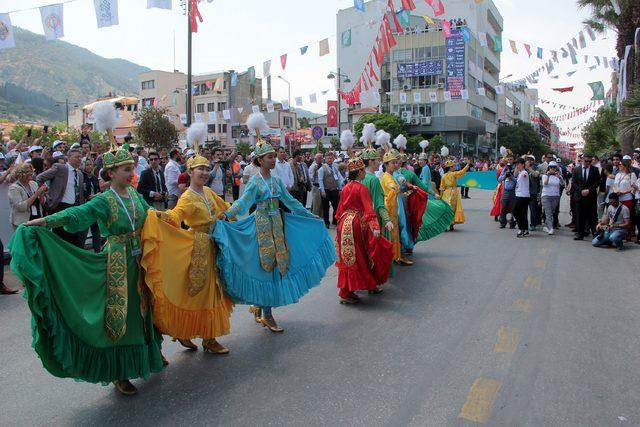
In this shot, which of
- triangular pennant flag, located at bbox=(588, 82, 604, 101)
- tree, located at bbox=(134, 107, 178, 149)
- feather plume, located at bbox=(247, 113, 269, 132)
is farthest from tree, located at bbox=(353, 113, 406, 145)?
feather plume, located at bbox=(247, 113, 269, 132)

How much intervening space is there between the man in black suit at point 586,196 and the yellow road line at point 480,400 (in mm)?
8980

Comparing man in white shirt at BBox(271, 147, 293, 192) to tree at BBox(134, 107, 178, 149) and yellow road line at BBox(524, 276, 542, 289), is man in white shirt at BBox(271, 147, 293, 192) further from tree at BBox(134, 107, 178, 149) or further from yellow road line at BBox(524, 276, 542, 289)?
tree at BBox(134, 107, 178, 149)

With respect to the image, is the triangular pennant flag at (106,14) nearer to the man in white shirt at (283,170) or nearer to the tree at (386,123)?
the man in white shirt at (283,170)

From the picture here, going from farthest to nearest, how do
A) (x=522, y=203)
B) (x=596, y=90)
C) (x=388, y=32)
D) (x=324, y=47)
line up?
1. (x=596, y=90)
2. (x=388, y=32)
3. (x=324, y=47)
4. (x=522, y=203)

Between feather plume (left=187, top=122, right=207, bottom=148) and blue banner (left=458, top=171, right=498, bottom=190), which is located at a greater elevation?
feather plume (left=187, top=122, right=207, bottom=148)

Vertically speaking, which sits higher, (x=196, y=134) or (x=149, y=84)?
(x=149, y=84)

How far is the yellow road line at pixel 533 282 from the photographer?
7.34 meters

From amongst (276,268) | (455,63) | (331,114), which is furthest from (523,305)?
(455,63)

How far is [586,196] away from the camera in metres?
12.0

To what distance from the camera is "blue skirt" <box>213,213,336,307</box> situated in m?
4.89

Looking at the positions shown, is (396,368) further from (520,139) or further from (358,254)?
(520,139)

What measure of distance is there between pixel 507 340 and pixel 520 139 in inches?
3020

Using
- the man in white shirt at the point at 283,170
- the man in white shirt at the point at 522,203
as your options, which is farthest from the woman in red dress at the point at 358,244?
the man in white shirt at the point at 522,203

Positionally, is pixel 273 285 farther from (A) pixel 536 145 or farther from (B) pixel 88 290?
(A) pixel 536 145
